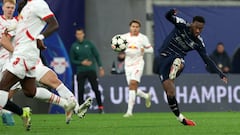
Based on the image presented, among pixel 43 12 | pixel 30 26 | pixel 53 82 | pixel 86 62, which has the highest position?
pixel 43 12

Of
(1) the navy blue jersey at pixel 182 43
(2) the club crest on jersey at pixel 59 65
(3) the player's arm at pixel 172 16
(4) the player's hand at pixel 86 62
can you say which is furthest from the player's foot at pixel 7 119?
(2) the club crest on jersey at pixel 59 65

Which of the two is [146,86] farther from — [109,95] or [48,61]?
[48,61]

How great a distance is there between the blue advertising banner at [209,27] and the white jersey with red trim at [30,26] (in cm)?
1522

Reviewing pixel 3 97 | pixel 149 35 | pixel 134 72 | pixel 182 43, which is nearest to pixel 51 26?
pixel 3 97

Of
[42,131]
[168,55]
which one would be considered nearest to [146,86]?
[168,55]

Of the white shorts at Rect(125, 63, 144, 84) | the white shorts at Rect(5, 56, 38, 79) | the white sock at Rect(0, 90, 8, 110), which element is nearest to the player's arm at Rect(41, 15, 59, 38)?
the white shorts at Rect(5, 56, 38, 79)

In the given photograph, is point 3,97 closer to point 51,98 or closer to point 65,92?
point 51,98

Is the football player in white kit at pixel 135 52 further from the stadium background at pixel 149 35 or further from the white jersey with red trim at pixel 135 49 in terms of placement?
the stadium background at pixel 149 35

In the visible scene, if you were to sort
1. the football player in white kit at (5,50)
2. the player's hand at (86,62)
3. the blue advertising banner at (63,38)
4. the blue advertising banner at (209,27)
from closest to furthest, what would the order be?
the football player in white kit at (5,50)
the player's hand at (86,62)
the blue advertising banner at (63,38)
the blue advertising banner at (209,27)

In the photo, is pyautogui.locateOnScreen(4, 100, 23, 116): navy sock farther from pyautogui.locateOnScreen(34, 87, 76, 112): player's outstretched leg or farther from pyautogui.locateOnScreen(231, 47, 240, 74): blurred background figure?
pyautogui.locateOnScreen(231, 47, 240, 74): blurred background figure

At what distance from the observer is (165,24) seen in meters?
28.6

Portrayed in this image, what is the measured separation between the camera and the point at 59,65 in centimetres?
2511

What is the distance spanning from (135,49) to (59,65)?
3.78 meters

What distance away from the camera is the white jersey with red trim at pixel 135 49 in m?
22.0
